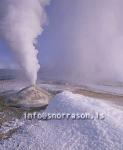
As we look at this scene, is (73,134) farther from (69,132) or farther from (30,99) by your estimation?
(30,99)

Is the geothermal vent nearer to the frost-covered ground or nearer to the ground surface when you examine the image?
the ground surface

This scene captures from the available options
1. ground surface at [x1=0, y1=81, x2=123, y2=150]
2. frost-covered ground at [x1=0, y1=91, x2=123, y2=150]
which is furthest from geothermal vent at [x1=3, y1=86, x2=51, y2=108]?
frost-covered ground at [x1=0, y1=91, x2=123, y2=150]

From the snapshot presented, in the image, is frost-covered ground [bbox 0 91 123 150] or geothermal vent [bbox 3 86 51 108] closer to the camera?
frost-covered ground [bbox 0 91 123 150]

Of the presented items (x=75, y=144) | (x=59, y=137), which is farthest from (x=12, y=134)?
(x=75, y=144)

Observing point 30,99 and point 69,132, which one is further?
point 30,99

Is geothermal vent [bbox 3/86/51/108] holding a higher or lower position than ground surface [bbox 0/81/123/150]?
higher

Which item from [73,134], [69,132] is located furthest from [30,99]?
[73,134]
